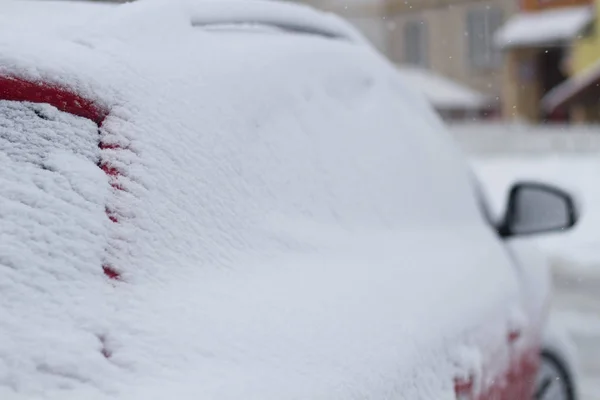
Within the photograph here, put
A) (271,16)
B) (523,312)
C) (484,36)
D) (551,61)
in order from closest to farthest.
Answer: (271,16) → (523,312) → (551,61) → (484,36)

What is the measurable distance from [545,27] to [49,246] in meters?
35.6

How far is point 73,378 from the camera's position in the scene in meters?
1.21

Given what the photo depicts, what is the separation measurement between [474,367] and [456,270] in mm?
251

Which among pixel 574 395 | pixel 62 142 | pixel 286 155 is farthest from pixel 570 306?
pixel 62 142

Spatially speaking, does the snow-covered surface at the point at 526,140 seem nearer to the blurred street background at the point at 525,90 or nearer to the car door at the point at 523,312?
the blurred street background at the point at 525,90

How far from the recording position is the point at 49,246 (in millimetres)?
1343

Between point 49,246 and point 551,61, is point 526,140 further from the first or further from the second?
point 49,246

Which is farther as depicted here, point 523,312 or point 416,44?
point 416,44

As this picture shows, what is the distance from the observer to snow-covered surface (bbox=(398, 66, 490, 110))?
140ft

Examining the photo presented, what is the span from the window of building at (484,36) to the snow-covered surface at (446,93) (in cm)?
154

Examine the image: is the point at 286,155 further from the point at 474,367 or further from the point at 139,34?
the point at 474,367

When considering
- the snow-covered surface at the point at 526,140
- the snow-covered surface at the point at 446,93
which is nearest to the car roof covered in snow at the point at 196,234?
the snow-covered surface at the point at 526,140

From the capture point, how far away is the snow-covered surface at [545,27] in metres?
33.3

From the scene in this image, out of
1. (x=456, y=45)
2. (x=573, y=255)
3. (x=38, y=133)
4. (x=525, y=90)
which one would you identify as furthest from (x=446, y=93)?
(x=38, y=133)
